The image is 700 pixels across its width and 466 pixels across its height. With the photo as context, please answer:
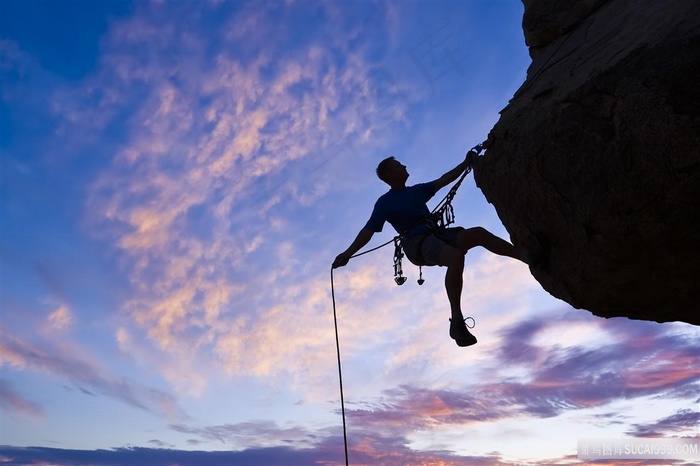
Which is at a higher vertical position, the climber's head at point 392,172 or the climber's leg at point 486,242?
the climber's head at point 392,172

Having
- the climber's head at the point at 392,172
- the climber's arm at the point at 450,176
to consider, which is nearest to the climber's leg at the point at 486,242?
the climber's arm at the point at 450,176

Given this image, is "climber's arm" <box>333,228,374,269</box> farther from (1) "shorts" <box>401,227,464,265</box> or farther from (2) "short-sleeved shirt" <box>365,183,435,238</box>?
(1) "shorts" <box>401,227,464,265</box>

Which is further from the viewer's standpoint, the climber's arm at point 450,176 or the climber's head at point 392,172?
the climber's head at point 392,172

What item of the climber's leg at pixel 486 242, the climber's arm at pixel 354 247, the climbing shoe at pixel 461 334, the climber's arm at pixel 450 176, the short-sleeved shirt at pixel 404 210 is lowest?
the climbing shoe at pixel 461 334

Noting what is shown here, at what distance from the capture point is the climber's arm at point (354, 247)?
306 inches

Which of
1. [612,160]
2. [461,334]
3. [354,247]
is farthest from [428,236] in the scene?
[612,160]

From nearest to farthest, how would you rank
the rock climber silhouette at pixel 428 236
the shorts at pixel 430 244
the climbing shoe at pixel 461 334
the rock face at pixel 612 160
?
the rock face at pixel 612 160 → the climbing shoe at pixel 461 334 → the rock climber silhouette at pixel 428 236 → the shorts at pixel 430 244

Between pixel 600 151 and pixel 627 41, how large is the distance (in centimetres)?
105

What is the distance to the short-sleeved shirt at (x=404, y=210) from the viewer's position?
7676 millimetres

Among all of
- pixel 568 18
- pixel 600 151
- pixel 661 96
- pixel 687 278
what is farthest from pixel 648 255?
pixel 568 18

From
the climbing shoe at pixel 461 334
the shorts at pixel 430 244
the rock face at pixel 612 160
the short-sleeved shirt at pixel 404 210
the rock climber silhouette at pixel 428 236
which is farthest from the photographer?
the short-sleeved shirt at pixel 404 210

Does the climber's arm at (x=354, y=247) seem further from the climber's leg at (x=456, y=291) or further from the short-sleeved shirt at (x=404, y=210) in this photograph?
the climber's leg at (x=456, y=291)

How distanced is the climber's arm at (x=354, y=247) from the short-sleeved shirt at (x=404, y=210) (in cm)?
8

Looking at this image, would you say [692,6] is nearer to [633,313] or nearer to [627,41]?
[627,41]
